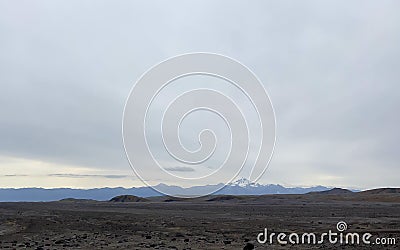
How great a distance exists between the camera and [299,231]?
113 feet

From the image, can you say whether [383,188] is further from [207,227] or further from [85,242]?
[85,242]

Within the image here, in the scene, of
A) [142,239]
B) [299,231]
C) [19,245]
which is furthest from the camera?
[299,231]

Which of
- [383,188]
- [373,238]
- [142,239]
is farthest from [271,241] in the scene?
[383,188]

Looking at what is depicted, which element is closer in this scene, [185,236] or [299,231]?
[185,236]

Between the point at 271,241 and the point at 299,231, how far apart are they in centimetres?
688

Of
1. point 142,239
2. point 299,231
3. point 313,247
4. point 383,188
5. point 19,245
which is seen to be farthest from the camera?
point 383,188

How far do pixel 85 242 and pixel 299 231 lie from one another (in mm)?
15350

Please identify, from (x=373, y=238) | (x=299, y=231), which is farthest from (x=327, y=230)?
(x=373, y=238)

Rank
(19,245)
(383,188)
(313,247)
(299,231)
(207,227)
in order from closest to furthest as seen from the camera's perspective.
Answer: (313,247) → (19,245) → (299,231) → (207,227) → (383,188)

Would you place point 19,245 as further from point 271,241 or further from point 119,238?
point 271,241

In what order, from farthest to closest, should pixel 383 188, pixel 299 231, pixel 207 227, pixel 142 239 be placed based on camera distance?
pixel 383 188
pixel 207 227
pixel 299 231
pixel 142 239

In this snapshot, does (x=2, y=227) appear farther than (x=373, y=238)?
Yes

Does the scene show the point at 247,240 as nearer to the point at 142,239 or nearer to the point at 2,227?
the point at 142,239

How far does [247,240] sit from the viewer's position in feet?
94.3
